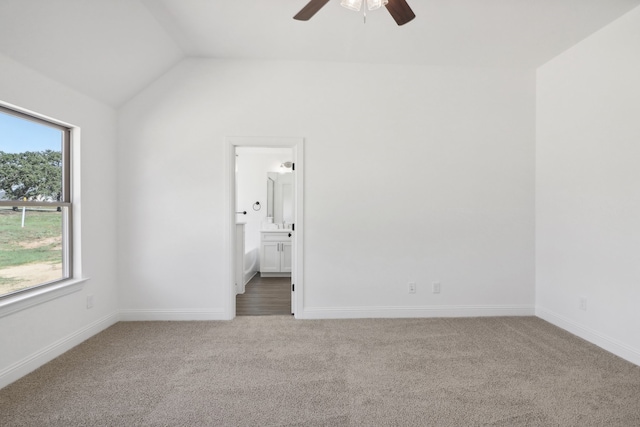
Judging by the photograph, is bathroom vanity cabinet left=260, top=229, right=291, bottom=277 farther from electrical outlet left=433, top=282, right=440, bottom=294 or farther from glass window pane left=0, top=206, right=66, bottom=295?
glass window pane left=0, top=206, right=66, bottom=295

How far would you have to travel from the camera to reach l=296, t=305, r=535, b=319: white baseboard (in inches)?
132

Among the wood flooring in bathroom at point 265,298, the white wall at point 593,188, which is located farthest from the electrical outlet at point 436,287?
the wood flooring in bathroom at point 265,298

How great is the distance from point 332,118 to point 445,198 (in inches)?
62.1

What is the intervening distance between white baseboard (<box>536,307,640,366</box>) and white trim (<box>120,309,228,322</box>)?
366 centimetres

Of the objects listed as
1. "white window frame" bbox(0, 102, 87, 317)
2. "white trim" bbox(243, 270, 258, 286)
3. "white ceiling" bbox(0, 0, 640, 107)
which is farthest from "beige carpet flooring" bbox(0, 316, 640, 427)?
"white ceiling" bbox(0, 0, 640, 107)

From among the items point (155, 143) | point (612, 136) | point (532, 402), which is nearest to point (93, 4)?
point (155, 143)

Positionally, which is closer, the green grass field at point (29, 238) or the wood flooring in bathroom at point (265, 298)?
the green grass field at point (29, 238)

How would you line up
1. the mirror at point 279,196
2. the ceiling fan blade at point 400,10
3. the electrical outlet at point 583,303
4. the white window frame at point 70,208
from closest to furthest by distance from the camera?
the ceiling fan blade at point 400,10 < the white window frame at point 70,208 < the electrical outlet at point 583,303 < the mirror at point 279,196

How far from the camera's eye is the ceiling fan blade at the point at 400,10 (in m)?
1.74

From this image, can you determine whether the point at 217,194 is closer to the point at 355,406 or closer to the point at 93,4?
the point at 93,4

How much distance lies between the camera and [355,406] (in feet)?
6.08

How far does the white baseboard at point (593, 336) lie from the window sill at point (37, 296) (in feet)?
15.5

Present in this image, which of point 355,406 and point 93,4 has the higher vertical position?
point 93,4

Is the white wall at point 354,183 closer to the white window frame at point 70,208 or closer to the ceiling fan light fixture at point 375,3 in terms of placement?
the white window frame at point 70,208
